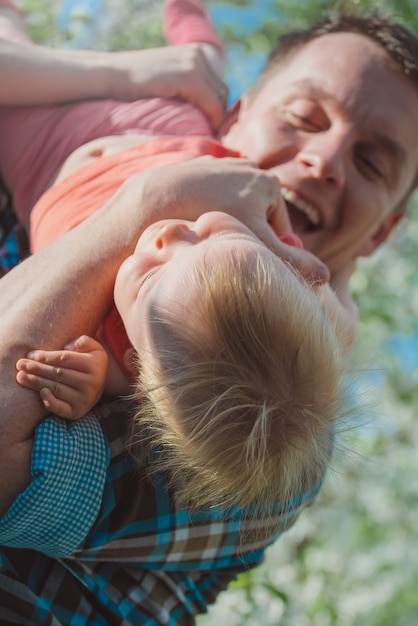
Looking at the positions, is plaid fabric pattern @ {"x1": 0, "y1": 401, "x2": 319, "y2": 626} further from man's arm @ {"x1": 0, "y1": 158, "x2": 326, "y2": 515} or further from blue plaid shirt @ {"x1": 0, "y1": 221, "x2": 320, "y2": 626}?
man's arm @ {"x1": 0, "y1": 158, "x2": 326, "y2": 515}

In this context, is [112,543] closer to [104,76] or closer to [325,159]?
[325,159]

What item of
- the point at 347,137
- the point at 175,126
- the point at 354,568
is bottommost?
the point at 354,568

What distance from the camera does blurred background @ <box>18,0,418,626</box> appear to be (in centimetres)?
343

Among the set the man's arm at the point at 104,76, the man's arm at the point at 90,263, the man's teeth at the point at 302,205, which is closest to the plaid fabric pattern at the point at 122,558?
the man's arm at the point at 90,263

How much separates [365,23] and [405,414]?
2.90 metres

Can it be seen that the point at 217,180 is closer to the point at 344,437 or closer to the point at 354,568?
the point at 344,437

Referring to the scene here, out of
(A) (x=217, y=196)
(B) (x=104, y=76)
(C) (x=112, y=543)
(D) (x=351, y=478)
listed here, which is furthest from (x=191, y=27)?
(D) (x=351, y=478)

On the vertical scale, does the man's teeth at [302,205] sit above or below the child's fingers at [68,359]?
below

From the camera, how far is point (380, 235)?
7.81 ft

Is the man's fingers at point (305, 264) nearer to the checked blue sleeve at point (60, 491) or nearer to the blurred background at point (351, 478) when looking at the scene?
the checked blue sleeve at point (60, 491)

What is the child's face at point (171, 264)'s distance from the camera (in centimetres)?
128

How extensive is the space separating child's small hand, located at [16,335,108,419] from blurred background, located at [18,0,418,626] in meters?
1.88

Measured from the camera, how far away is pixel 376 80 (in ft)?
6.74

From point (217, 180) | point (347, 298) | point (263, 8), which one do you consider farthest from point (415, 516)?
point (217, 180)
